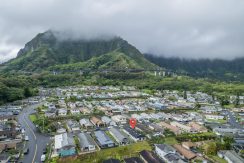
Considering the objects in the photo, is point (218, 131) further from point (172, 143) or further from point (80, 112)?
point (80, 112)

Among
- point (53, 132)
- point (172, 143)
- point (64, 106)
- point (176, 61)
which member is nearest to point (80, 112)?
point (64, 106)

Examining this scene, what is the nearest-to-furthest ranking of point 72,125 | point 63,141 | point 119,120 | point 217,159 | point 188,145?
point 217,159
point 63,141
point 188,145
point 72,125
point 119,120

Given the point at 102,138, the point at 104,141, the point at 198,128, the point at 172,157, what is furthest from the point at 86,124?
the point at 198,128

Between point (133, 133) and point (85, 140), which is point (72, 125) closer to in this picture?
point (85, 140)

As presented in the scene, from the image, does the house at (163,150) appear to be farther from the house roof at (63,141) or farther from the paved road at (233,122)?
the paved road at (233,122)

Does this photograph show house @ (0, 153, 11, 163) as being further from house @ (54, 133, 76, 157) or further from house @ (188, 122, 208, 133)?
house @ (188, 122, 208, 133)

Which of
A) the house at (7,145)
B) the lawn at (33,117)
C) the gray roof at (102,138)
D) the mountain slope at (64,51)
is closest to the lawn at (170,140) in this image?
the gray roof at (102,138)
